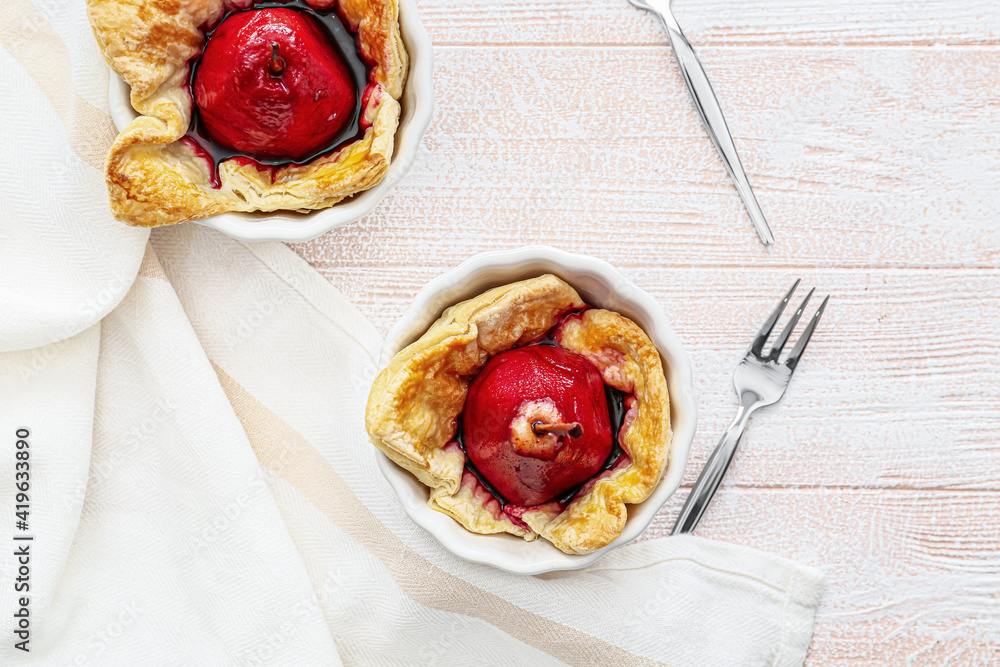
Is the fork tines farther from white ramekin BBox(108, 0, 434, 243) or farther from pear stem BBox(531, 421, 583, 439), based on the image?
white ramekin BBox(108, 0, 434, 243)

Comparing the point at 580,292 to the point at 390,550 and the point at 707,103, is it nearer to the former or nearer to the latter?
the point at 707,103

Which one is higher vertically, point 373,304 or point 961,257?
point 373,304

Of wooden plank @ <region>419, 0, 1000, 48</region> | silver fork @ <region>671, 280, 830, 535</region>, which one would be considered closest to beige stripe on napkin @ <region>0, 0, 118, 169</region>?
wooden plank @ <region>419, 0, 1000, 48</region>

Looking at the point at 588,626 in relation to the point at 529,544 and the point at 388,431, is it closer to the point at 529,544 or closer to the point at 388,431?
the point at 529,544

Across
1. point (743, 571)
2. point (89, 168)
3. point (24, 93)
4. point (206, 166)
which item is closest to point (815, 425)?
point (743, 571)

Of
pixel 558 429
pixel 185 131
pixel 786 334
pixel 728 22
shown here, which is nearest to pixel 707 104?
pixel 728 22

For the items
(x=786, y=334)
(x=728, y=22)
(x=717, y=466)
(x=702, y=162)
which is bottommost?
(x=717, y=466)

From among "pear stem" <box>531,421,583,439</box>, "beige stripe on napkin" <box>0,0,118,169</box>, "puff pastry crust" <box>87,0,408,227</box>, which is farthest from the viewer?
"beige stripe on napkin" <box>0,0,118,169</box>
